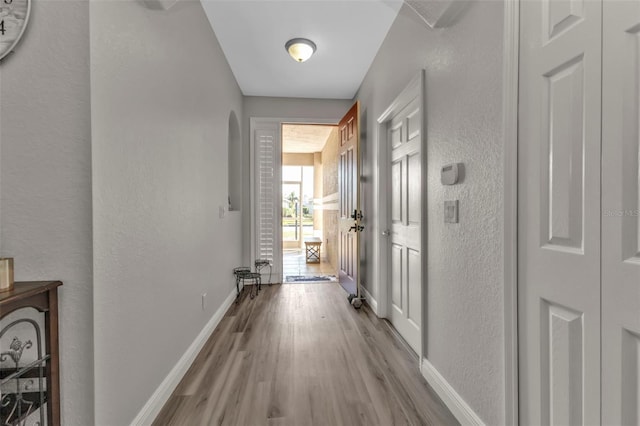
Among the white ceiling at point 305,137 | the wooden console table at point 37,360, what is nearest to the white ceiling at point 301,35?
the white ceiling at point 305,137

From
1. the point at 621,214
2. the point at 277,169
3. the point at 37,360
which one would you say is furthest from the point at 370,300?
the point at 37,360

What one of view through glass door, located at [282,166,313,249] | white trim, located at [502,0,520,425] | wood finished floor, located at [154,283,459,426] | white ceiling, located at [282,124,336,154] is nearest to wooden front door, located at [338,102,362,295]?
wood finished floor, located at [154,283,459,426]

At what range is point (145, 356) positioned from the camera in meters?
1.45

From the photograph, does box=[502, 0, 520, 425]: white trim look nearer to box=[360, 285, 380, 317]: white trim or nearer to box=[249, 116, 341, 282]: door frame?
box=[360, 285, 380, 317]: white trim

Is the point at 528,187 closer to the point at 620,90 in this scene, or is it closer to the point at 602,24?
the point at 620,90

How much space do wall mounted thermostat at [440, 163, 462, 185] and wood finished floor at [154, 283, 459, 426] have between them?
1.25m

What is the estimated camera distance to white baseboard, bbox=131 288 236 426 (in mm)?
1429

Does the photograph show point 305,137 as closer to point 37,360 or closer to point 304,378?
point 304,378

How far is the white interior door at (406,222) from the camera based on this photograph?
218cm

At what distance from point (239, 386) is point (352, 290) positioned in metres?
1.93

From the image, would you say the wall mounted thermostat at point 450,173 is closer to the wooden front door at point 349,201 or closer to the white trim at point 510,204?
the white trim at point 510,204

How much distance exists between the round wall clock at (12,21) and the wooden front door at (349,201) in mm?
2658

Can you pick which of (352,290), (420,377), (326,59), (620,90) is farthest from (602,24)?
(352,290)

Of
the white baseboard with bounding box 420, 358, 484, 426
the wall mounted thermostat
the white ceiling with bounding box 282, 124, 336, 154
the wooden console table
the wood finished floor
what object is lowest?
the wood finished floor
